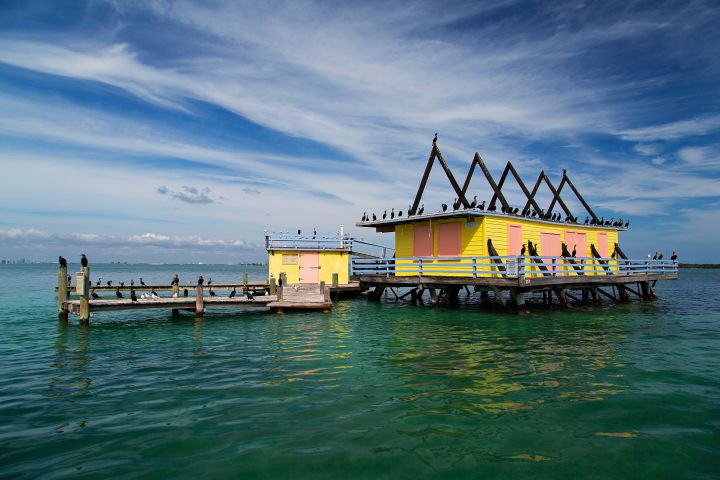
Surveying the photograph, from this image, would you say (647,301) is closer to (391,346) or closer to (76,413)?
(391,346)

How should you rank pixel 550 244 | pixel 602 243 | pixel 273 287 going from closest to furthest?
pixel 550 244
pixel 273 287
pixel 602 243

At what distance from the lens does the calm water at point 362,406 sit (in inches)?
235

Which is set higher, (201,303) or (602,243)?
(602,243)

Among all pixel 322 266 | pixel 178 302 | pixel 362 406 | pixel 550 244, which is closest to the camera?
pixel 362 406

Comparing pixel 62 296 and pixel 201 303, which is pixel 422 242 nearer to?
pixel 201 303

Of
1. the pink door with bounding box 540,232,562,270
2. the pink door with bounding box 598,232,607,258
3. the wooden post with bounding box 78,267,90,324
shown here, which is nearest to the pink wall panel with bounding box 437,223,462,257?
the pink door with bounding box 540,232,562,270

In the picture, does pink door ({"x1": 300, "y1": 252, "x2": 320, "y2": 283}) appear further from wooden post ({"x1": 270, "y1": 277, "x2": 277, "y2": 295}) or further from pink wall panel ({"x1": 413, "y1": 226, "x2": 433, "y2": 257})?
pink wall panel ({"x1": 413, "y1": 226, "x2": 433, "y2": 257})

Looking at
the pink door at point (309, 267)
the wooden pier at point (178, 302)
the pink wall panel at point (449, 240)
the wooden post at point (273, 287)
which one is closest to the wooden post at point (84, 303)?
the wooden pier at point (178, 302)

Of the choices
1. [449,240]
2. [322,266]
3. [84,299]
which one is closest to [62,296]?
[84,299]

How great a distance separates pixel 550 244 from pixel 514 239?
3721 millimetres

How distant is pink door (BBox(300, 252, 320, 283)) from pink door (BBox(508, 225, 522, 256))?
508 inches

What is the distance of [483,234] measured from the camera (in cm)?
2292

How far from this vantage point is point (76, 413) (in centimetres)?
793

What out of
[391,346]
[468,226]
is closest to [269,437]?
[391,346]
